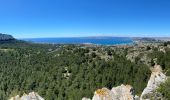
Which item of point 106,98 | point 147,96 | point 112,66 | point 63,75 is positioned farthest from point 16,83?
point 106,98

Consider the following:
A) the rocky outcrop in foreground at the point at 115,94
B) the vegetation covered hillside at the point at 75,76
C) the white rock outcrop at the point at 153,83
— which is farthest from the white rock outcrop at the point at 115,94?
the vegetation covered hillside at the point at 75,76

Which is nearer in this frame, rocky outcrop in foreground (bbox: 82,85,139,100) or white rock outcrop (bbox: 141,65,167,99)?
rocky outcrop in foreground (bbox: 82,85,139,100)

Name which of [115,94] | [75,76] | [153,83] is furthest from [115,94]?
[75,76]

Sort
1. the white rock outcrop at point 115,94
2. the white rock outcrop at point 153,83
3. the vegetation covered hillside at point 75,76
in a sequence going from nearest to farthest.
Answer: the white rock outcrop at point 115,94
the white rock outcrop at point 153,83
the vegetation covered hillside at point 75,76

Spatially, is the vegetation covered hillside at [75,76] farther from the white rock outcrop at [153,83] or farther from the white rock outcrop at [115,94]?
the white rock outcrop at [115,94]

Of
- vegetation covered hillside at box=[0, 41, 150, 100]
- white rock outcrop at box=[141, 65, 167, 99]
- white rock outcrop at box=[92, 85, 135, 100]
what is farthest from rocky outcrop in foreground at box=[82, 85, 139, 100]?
vegetation covered hillside at box=[0, 41, 150, 100]

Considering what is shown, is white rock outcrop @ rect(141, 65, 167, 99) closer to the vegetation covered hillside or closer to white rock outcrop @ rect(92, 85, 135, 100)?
white rock outcrop @ rect(92, 85, 135, 100)

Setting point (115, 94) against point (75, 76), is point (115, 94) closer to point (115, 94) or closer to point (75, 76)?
point (115, 94)

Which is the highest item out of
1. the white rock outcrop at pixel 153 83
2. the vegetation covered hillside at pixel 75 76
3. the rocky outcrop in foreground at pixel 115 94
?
the rocky outcrop in foreground at pixel 115 94
